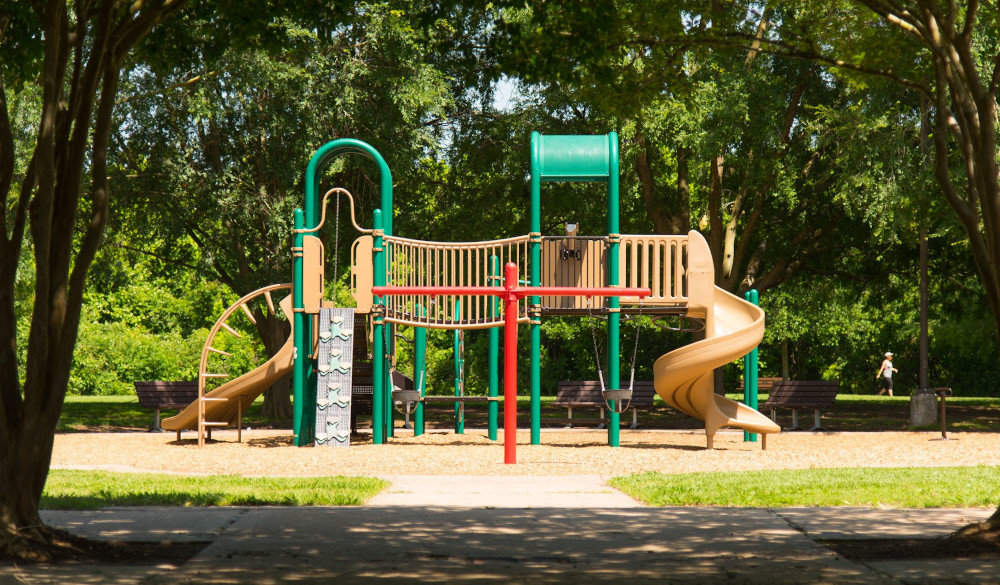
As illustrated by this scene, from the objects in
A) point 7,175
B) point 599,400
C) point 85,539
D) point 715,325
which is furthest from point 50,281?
point 599,400

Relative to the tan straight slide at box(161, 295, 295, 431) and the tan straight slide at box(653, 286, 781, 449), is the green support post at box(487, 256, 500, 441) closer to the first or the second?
the tan straight slide at box(653, 286, 781, 449)

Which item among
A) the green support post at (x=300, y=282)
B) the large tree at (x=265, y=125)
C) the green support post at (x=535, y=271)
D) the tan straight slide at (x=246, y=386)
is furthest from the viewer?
the large tree at (x=265, y=125)

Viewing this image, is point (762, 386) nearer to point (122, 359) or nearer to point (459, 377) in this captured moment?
point (459, 377)

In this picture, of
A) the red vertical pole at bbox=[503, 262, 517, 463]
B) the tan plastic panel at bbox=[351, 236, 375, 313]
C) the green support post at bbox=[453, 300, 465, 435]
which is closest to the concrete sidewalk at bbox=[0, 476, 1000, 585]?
the red vertical pole at bbox=[503, 262, 517, 463]

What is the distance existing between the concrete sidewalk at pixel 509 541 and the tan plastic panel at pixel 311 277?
705cm

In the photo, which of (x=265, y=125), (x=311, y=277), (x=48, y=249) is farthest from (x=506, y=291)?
(x=265, y=125)

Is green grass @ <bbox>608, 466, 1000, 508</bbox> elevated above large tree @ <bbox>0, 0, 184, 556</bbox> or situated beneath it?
situated beneath

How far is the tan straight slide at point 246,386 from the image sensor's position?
16672 mm

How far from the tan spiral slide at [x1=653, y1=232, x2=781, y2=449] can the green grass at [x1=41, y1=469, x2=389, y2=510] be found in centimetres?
595

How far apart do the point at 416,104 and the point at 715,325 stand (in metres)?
7.14

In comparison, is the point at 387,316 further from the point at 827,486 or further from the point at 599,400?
the point at 827,486

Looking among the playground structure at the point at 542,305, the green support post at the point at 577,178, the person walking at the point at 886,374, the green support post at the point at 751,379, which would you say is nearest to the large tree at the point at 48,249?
the playground structure at the point at 542,305

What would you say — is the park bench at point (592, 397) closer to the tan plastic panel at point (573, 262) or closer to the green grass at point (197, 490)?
the tan plastic panel at point (573, 262)

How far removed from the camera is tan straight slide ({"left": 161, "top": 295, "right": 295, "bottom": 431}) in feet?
54.7
